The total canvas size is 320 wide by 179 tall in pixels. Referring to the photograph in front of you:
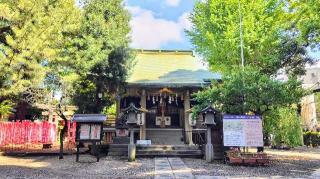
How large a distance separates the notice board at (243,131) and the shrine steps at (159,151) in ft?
8.78

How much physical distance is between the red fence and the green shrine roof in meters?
7.17

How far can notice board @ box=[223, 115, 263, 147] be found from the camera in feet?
43.1

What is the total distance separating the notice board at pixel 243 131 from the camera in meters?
13.1

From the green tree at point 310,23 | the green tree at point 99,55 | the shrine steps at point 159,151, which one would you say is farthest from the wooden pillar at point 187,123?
the green tree at point 310,23

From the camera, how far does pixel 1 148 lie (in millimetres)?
16641

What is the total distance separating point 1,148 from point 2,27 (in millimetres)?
7638

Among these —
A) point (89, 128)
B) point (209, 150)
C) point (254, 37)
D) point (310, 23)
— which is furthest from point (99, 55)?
point (310, 23)

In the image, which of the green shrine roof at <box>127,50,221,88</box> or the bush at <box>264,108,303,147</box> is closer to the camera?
the bush at <box>264,108,303,147</box>

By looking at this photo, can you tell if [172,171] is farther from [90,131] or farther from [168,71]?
[168,71]

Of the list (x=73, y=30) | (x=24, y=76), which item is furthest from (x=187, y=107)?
(x=24, y=76)

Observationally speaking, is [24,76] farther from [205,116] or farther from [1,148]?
[205,116]

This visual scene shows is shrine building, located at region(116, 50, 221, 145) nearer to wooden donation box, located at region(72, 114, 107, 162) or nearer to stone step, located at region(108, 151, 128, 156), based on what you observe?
stone step, located at region(108, 151, 128, 156)

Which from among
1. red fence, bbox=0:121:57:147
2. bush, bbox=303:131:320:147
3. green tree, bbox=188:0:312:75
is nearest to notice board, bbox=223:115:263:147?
green tree, bbox=188:0:312:75

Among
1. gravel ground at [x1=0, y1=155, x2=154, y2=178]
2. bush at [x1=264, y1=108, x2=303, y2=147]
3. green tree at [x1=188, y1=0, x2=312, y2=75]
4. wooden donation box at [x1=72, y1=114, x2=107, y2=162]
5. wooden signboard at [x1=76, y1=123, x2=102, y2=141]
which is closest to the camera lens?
gravel ground at [x1=0, y1=155, x2=154, y2=178]
